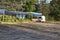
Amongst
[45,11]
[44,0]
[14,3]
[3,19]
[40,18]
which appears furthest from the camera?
[44,0]

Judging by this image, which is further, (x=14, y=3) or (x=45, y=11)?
(x=45, y=11)

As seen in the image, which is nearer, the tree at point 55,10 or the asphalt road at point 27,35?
the asphalt road at point 27,35

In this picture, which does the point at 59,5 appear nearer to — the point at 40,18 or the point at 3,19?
the point at 40,18

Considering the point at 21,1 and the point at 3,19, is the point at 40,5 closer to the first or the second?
the point at 21,1

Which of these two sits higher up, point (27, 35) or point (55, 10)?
point (27, 35)

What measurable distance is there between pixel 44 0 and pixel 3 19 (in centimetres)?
2336

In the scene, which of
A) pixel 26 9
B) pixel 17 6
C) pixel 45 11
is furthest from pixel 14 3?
pixel 45 11

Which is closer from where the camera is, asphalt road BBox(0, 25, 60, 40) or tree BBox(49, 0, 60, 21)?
asphalt road BBox(0, 25, 60, 40)

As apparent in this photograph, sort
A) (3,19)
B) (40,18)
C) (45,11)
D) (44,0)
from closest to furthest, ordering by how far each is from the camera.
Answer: (3,19)
(40,18)
(45,11)
(44,0)

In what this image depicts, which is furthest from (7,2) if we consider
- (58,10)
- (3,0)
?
(58,10)

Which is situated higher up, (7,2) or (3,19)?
(7,2)

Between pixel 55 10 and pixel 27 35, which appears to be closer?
pixel 27 35

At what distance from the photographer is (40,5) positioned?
61219 millimetres

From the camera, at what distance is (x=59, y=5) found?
→ 173ft
